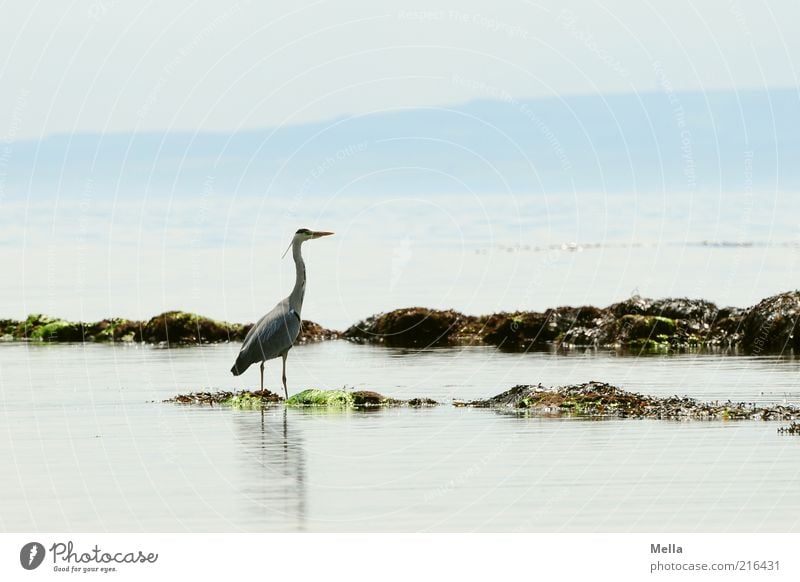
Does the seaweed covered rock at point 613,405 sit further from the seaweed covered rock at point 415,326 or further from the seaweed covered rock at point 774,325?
the seaweed covered rock at point 415,326

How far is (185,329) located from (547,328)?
40.4 ft

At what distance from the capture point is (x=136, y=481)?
57.5ft

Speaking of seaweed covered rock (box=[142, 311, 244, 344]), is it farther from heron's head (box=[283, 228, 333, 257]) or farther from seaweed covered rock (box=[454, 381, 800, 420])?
seaweed covered rock (box=[454, 381, 800, 420])

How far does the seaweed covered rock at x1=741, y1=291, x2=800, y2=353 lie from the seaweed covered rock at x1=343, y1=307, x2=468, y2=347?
9.49 metres

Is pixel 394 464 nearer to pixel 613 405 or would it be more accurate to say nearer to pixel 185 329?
pixel 613 405

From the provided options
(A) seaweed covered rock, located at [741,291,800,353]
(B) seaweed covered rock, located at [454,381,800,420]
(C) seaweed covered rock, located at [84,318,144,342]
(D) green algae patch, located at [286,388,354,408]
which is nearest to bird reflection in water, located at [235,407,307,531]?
(D) green algae patch, located at [286,388,354,408]

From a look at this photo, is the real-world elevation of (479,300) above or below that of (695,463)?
above

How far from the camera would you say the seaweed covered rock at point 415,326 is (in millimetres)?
42406

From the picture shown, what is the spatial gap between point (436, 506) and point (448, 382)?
13.1 meters

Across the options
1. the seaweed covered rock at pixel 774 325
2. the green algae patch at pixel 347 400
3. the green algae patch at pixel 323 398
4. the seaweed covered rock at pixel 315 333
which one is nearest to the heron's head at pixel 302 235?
the green algae patch at pixel 323 398

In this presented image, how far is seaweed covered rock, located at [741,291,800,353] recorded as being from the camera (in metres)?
34.7
